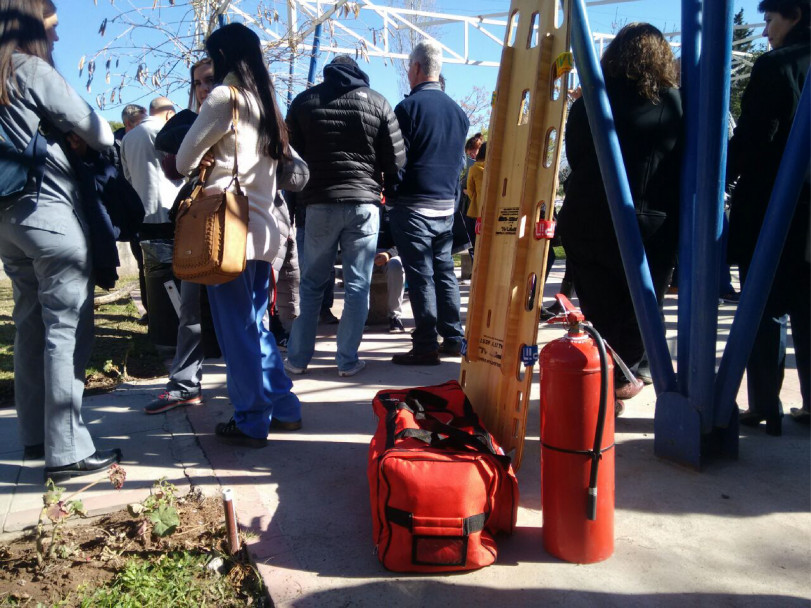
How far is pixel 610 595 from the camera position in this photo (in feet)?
6.36

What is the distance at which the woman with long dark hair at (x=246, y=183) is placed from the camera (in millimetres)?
2734

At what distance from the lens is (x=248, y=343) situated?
294 centimetres

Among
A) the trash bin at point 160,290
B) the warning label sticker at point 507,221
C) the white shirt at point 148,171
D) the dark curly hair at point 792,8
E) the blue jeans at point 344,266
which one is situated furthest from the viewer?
the white shirt at point 148,171

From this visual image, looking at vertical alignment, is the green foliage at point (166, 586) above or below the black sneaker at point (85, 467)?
below

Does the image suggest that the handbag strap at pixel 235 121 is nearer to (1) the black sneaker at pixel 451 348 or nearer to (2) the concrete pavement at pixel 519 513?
(2) the concrete pavement at pixel 519 513

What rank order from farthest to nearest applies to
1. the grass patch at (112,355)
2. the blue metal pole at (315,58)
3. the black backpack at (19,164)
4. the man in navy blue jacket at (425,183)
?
the blue metal pole at (315,58) < the man in navy blue jacket at (425,183) < the grass patch at (112,355) < the black backpack at (19,164)

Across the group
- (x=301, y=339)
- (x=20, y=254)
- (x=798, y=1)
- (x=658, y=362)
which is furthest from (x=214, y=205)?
(x=798, y=1)

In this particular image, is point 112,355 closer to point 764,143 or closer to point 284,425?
point 284,425

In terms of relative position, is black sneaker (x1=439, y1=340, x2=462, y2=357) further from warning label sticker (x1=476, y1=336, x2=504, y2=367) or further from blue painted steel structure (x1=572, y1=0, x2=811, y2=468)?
blue painted steel structure (x1=572, y1=0, x2=811, y2=468)

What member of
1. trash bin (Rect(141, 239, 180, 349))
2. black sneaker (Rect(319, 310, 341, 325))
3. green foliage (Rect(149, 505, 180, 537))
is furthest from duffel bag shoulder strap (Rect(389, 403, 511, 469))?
black sneaker (Rect(319, 310, 341, 325))

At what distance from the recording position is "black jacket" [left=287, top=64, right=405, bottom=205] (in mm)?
3939

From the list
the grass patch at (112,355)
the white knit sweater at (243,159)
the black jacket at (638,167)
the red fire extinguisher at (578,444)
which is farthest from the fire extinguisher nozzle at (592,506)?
the grass patch at (112,355)

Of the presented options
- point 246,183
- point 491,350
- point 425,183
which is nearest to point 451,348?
point 425,183

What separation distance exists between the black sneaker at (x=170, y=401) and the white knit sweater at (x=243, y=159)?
1242 millimetres
